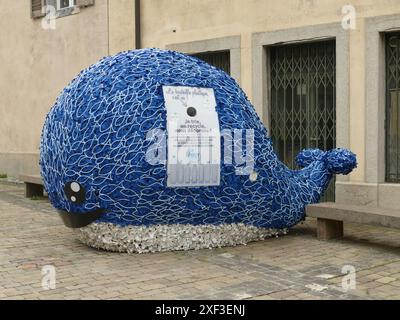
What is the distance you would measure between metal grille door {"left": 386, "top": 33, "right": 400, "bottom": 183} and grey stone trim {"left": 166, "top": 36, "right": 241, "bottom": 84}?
2.48 m

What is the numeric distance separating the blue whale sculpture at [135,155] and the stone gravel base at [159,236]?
0.08 meters

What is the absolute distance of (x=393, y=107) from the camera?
8047 millimetres

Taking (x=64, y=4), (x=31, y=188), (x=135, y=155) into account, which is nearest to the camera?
(x=135, y=155)

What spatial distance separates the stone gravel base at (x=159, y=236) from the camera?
5730 mm

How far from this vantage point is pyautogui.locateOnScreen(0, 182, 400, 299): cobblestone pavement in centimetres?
459

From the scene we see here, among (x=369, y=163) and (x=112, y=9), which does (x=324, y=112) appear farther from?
(x=112, y=9)

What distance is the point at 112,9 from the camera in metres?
12.1

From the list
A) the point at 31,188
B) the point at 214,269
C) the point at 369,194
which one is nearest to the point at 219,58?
the point at 369,194

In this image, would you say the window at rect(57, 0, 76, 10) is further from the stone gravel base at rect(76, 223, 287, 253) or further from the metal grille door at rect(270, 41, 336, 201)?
the stone gravel base at rect(76, 223, 287, 253)

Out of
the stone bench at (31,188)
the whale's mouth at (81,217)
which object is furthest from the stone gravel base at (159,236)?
the stone bench at (31,188)

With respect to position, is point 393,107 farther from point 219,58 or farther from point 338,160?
point 219,58

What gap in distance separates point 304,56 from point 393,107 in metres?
1.63

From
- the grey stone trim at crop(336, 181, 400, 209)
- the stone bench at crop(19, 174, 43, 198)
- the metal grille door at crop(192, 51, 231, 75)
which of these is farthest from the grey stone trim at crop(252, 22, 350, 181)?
the stone bench at crop(19, 174, 43, 198)

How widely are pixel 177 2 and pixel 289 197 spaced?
5.46 m
